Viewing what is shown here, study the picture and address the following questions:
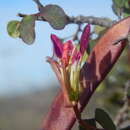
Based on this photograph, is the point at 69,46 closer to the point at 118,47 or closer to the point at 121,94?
the point at 118,47

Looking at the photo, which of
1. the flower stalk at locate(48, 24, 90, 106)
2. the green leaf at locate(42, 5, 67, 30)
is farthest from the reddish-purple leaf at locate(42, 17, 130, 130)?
the green leaf at locate(42, 5, 67, 30)

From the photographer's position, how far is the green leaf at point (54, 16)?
1136 mm

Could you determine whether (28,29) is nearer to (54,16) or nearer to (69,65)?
(54,16)

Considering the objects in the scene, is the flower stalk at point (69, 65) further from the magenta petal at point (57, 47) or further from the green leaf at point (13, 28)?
the green leaf at point (13, 28)

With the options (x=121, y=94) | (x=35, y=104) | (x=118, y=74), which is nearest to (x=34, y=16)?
(x=121, y=94)

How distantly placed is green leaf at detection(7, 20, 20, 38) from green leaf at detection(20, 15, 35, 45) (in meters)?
0.07

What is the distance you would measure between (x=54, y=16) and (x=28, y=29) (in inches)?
2.2

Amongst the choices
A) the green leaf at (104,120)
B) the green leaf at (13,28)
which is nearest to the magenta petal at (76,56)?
the green leaf at (104,120)

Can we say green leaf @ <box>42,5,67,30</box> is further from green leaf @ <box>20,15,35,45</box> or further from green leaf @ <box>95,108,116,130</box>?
green leaf @ <box>95,108,116,130</box>

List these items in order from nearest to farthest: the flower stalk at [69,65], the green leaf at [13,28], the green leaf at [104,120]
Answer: the flower stalk at [69,65] < the green leaf at [104,120] < the green leaf at [13,28]

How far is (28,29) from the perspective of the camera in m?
1.13

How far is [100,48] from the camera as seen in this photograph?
1.01 meters

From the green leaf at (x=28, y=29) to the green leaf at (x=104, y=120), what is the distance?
192 mm

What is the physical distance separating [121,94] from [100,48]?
163 centimetres
